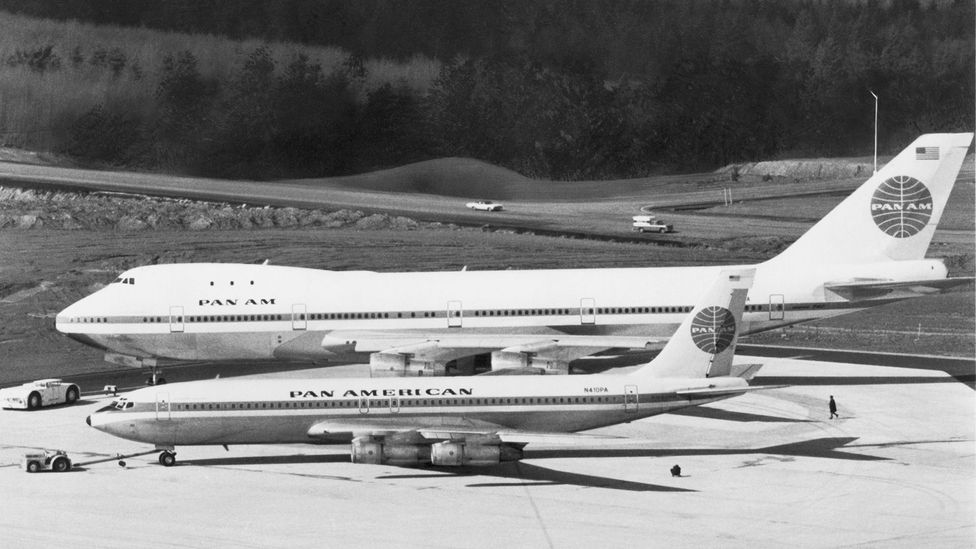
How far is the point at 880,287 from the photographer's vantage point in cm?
5459

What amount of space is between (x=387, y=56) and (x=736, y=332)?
44203 mm

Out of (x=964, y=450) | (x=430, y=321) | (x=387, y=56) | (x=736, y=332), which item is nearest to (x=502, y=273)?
(x=430, y=321)

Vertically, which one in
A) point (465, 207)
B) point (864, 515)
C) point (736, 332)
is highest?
point (465, 207)

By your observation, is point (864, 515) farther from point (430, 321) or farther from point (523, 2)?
point (523, 2)

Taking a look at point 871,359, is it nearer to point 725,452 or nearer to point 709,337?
point 725,452

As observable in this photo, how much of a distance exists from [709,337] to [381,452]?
434 inches

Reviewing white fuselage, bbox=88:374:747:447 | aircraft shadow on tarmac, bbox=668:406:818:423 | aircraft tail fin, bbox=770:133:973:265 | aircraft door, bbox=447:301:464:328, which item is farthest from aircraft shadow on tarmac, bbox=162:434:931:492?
aircraft tail fin, bbox=770:133:973:265

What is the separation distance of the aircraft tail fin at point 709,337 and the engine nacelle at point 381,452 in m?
7.75

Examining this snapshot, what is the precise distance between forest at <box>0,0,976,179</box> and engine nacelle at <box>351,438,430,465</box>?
40573 mm

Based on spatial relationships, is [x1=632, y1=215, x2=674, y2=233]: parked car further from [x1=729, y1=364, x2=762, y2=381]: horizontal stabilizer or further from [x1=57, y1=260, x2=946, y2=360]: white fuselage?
[x1=729, y1=364, x2=762, y2=381]: horizontal stabilizer

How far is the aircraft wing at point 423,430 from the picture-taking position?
1575 inches

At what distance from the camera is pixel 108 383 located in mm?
61125

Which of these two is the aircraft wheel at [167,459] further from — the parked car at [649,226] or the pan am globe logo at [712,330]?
the parked car at [649,226]

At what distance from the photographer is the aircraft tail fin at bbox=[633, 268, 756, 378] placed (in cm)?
4181
